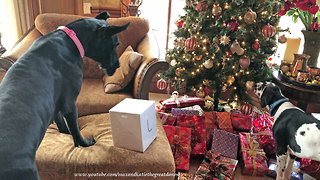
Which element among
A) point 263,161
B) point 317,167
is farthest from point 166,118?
point 317,167

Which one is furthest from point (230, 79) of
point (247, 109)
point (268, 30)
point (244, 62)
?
point (268, 30)

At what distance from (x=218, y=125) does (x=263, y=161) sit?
0.52 m

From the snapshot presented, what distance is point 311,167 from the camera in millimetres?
1878

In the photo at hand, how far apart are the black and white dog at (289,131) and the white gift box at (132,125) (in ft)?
3.07

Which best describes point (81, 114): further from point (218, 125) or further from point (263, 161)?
point (263, 161)

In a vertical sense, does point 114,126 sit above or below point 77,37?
below

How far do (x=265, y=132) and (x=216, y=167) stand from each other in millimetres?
692

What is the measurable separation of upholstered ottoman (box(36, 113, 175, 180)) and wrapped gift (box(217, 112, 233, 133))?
93 centimetres

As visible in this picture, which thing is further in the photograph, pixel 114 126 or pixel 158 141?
pixel 158 141

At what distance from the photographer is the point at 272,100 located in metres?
1.82

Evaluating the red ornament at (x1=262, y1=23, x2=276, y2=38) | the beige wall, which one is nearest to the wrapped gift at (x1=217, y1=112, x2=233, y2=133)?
the red ornament at (x1=262, y1=23, x2=276, y2=38)

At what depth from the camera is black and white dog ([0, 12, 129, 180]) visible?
84cm

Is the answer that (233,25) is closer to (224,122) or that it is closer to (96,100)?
(224,122)

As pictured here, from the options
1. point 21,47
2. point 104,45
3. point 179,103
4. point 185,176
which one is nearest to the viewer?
point 104,45
